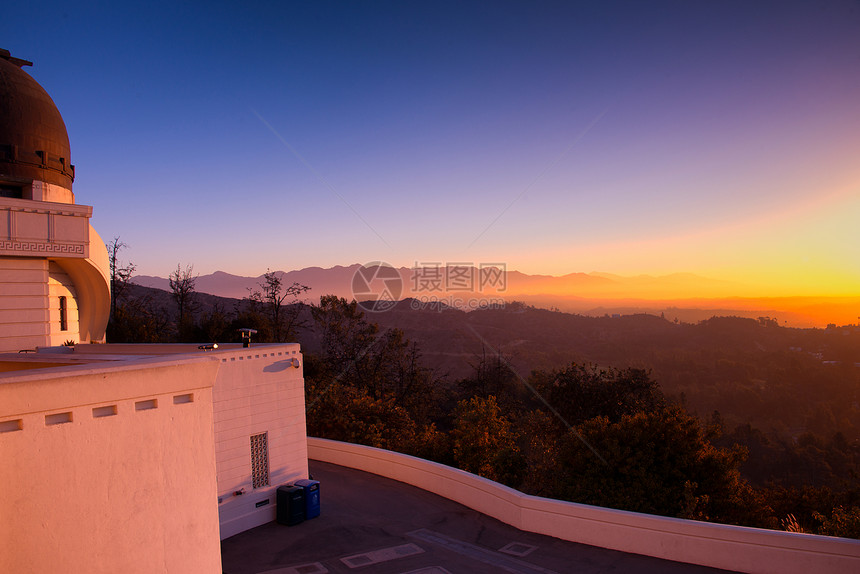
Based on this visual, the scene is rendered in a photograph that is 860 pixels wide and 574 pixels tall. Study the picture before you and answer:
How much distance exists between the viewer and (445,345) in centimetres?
7581

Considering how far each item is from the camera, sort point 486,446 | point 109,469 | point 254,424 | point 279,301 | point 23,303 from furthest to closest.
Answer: point 279,301
point 486,446
point 23,303
point 254,424
point 109,469

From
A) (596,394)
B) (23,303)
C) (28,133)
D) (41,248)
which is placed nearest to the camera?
(23,303)

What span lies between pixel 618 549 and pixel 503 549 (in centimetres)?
215

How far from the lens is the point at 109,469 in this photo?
4.32 meters

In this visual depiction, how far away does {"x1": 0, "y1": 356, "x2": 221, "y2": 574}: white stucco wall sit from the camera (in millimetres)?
3881

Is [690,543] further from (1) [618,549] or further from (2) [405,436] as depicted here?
(2) [405,436]

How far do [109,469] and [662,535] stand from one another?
8.61 meters

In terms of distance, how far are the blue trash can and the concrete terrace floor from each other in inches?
7.4

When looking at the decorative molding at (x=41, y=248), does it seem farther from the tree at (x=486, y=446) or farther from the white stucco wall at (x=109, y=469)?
the tree at (x=486, y=446)

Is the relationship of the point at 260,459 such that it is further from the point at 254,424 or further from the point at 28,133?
the point at 28,133

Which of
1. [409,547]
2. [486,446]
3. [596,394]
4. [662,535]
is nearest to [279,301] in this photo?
[596,394]

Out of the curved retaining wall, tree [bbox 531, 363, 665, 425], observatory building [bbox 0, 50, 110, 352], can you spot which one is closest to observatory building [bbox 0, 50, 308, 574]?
observatory building [bbox 0, 50, 110, 352]

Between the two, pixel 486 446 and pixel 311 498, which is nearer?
pixel 311 498

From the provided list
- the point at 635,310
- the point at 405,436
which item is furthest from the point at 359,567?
the point at 635,310
